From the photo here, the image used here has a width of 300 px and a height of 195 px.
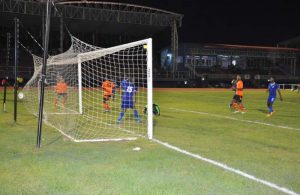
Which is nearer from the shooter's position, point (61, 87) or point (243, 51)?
point (61, 87)

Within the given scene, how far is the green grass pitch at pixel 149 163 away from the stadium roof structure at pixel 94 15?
33.7 metres

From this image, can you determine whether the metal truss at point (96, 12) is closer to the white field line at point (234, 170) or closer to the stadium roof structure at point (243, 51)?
the stadium roof structure at point (243, 51)

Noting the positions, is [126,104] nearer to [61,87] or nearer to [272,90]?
[61,87]

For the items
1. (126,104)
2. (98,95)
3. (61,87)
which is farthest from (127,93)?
(98,95)

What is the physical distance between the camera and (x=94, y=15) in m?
48.0

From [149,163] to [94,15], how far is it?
42412 millimetres

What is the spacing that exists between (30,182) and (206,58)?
6328 centimetres

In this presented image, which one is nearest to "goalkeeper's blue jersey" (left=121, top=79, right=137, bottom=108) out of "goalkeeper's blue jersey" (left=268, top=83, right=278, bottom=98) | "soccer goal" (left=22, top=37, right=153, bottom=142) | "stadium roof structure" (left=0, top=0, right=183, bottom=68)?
"soccer goal" (left=22, top=37, right=153, bottom=142)

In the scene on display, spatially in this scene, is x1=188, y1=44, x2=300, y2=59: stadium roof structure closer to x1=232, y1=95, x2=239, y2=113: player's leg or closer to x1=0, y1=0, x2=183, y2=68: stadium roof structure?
x1=0, y1=0, x2=183, y2=68: stadium roof structure

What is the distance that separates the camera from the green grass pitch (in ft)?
20.1

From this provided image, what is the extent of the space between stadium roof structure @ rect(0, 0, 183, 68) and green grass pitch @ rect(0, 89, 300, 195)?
33.7 m

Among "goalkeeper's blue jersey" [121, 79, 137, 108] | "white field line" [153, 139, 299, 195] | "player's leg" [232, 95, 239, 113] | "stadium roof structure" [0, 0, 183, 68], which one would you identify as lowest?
"white field line" [153, 139, 299, 195]

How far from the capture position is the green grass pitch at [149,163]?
6.13m

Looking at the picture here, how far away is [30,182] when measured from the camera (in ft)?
20.7
